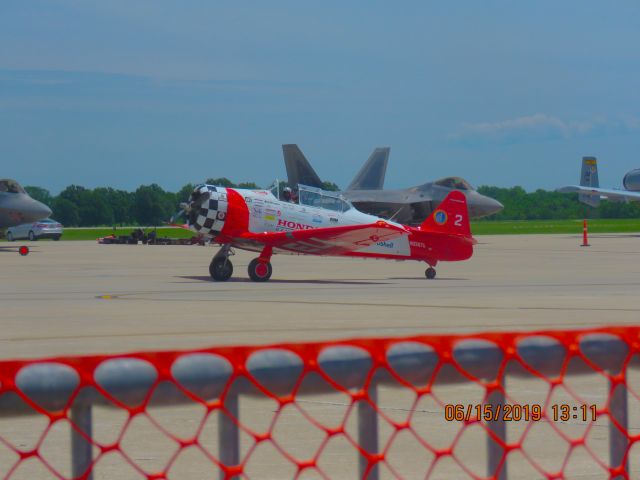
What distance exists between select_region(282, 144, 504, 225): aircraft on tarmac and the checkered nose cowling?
68.0ft

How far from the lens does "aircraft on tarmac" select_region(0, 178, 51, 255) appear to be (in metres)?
38.4

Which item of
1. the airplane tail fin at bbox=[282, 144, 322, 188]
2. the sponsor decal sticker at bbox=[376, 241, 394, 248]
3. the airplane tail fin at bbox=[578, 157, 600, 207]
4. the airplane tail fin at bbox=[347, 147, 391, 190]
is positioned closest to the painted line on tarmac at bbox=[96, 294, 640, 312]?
the sponsor decal sticker at bbox=[376, 241, 394, 248]

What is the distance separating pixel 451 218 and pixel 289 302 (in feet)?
22.9

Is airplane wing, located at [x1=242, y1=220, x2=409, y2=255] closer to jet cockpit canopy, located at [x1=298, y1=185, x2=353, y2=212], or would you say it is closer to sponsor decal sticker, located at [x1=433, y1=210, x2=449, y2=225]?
sponsor decal sticker, located at [x1=433, y1=210, x2=449, y2=225]

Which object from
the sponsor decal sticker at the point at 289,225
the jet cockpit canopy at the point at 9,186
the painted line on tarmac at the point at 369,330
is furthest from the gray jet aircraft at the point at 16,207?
the painted line on tarmac at the point at 369,330

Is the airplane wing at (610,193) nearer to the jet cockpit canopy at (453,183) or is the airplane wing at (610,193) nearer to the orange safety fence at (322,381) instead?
the jet cockpit canopy at (453,183)

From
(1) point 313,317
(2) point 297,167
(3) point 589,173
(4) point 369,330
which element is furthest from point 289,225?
(3) point 589,173

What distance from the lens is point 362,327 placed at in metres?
12.1

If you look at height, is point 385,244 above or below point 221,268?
above

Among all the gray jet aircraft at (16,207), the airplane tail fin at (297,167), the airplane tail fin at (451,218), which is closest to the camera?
the airplane tail fin at (451,218)

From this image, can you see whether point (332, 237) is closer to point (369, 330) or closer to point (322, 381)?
point (369, 330)

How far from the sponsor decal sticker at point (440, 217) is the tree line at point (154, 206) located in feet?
11.3

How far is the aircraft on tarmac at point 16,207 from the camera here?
38406 millimetres

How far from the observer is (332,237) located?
20469 mm
